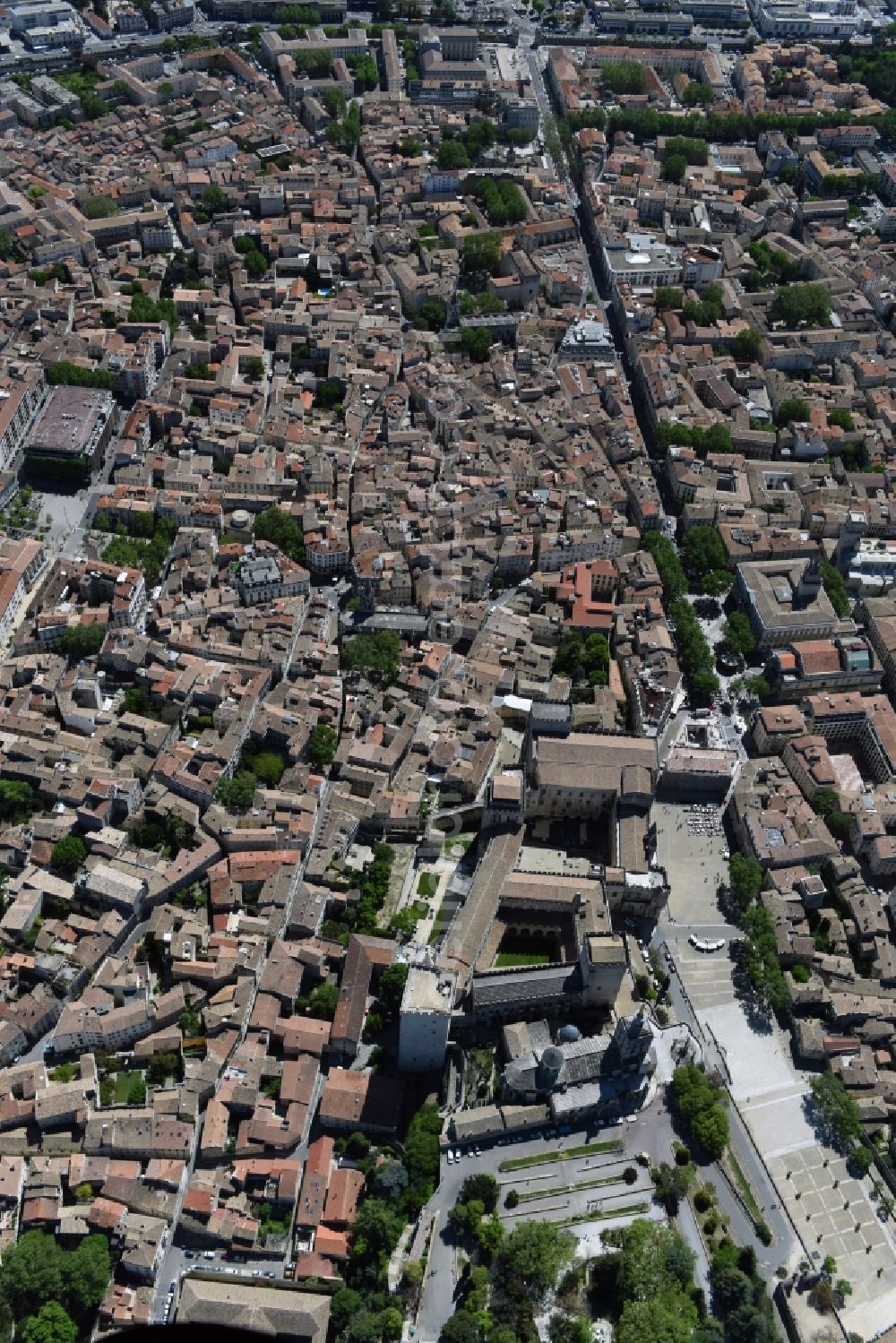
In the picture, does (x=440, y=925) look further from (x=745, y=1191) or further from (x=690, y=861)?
(x=745, y=1191)

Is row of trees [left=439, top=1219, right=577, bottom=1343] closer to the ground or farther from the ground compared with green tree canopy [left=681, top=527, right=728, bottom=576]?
closer to the ground

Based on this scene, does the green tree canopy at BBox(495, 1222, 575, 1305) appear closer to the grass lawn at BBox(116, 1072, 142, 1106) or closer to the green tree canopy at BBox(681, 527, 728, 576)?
the grass lawn at BBox(116, 1072, 142, 1106)

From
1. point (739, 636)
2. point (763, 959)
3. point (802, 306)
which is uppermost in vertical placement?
point (802, 306)

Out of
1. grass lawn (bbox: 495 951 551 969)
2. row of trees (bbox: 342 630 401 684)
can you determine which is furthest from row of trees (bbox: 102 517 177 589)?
grass lawn (bbox: 495 951 551 969)

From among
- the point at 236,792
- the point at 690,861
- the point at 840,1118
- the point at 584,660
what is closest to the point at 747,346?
the point at 584,660

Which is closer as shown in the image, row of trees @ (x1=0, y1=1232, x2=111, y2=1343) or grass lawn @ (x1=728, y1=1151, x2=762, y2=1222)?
row of trees @ (x1=0, y1=1232, x2=111, y2=1343)

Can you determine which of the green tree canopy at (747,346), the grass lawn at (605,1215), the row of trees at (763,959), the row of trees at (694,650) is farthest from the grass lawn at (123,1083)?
the green tree canopy at (747,346)

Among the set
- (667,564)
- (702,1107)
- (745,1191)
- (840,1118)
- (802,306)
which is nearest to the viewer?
(745,1191)
